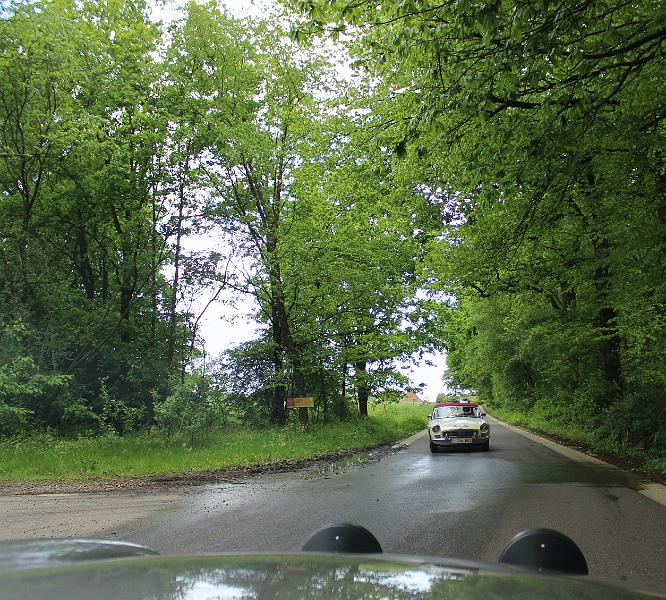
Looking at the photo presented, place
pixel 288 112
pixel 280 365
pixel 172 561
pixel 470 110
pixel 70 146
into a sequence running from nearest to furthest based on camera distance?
pixel 172 561 → pixel 470 110 → pixel 70 146 → pixel 288 112 → pixel 280 365

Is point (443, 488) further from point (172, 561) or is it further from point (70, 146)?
point (70, 146)

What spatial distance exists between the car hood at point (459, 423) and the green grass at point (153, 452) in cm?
325

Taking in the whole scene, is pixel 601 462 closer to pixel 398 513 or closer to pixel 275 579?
pixel 398 513

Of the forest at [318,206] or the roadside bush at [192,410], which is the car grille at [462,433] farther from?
the roadside bush at [192,410]

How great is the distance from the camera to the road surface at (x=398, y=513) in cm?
582

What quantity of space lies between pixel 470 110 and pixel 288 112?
1334cm

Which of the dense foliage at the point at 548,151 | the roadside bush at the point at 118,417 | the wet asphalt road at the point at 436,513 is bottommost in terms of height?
the wet asphalt road at the point at 436,513

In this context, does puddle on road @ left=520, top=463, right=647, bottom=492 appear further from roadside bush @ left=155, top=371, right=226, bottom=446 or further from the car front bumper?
roadside bush @ left=155, top=371, right=226, bottom=446

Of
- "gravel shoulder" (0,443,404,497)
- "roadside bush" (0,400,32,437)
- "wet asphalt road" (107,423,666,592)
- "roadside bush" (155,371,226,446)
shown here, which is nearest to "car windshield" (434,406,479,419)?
"wet asphalt road" (107,423,666,592)

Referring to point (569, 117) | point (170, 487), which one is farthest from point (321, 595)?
point (170, 487)

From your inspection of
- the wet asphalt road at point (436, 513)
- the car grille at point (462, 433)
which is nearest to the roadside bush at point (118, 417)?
the wet asphalt road at point (436, 513)

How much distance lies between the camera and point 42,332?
62.0ft

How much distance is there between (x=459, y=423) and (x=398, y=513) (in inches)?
413

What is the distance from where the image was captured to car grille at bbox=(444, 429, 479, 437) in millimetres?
17219
